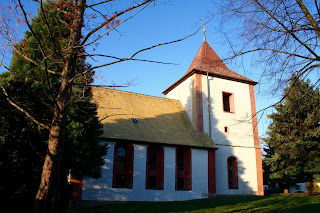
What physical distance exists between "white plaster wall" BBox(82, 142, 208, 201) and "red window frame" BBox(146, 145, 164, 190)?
263 millimetres

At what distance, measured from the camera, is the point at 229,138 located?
20.7 m

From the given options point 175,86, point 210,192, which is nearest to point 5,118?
point 210,192

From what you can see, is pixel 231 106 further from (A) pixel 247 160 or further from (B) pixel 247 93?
(A) pixel 247 160

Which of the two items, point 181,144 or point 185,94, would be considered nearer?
point 181,144

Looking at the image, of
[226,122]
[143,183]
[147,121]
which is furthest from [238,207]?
[226,122]

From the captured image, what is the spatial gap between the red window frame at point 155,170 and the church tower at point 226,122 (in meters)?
4.15

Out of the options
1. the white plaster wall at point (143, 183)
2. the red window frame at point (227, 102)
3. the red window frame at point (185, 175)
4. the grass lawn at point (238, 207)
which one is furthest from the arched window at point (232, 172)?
the grass lawn at point (238, 207)

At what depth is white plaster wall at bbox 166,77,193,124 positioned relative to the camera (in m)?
21.6

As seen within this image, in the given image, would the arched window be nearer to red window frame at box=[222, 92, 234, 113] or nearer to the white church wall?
the white church wall

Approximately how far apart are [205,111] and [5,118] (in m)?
14.6

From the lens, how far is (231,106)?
73.0 ft

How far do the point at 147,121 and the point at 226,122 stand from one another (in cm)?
672

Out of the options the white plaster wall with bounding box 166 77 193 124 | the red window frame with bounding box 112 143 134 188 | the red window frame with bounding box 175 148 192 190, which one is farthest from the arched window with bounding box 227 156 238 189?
the red window frame with bounding box 112 143 134 188

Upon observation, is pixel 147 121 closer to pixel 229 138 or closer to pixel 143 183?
pixel 143 183
